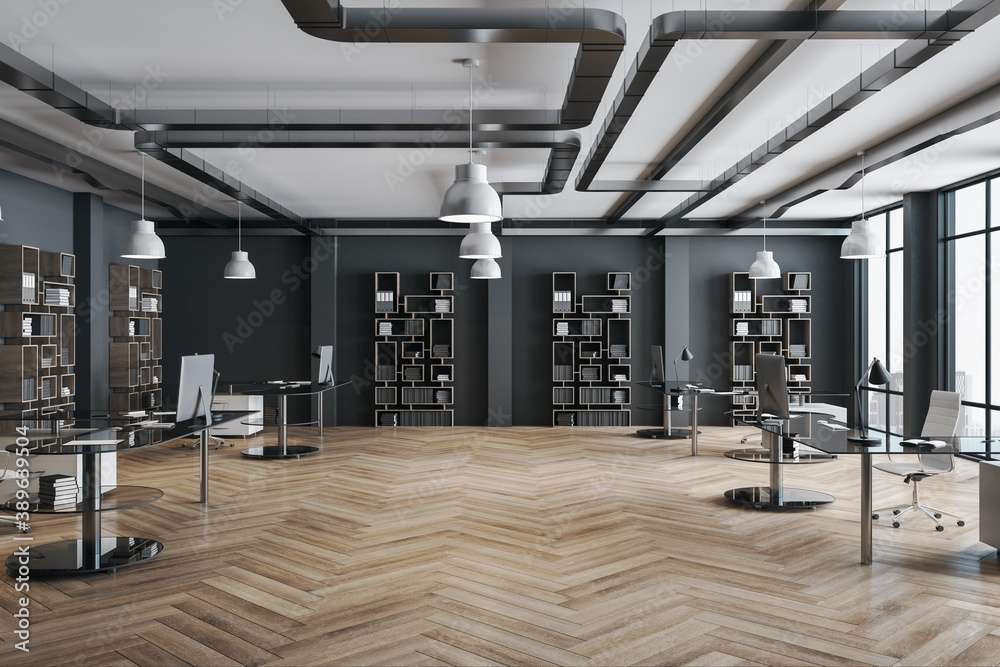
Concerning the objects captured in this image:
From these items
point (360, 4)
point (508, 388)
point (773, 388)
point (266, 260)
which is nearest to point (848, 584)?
point (773, 388)

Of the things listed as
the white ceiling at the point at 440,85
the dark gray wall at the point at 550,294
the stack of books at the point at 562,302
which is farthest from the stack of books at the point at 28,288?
the stack of books at the point at 562,302

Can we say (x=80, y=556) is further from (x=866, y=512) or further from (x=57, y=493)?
(x=866, y=512)

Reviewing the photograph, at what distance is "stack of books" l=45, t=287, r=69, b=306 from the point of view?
24.0 feet

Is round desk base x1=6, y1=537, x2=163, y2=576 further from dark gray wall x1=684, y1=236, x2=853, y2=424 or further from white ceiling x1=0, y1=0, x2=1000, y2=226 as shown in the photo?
dark gray wall x1=684, y1=236, x2=853, y2=424

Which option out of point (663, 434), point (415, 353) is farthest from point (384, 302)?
point (663, 434)

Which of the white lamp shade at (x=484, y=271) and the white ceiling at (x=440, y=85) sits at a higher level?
the white ceiling at (x=440, y=85)

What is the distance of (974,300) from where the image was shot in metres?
7.68

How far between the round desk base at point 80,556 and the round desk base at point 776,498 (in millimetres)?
4361

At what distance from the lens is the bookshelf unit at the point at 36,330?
6.78 m

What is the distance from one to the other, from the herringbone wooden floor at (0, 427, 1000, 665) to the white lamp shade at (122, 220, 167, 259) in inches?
83.2

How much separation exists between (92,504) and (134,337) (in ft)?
19.9

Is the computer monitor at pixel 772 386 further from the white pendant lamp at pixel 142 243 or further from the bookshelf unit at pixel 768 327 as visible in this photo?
the bookshelf unit at pixel 768 327

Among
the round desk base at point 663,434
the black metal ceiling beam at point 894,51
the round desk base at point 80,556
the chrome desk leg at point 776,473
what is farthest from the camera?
the round desk base at point 663,434

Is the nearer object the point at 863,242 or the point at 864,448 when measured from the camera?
the point at 864,448
